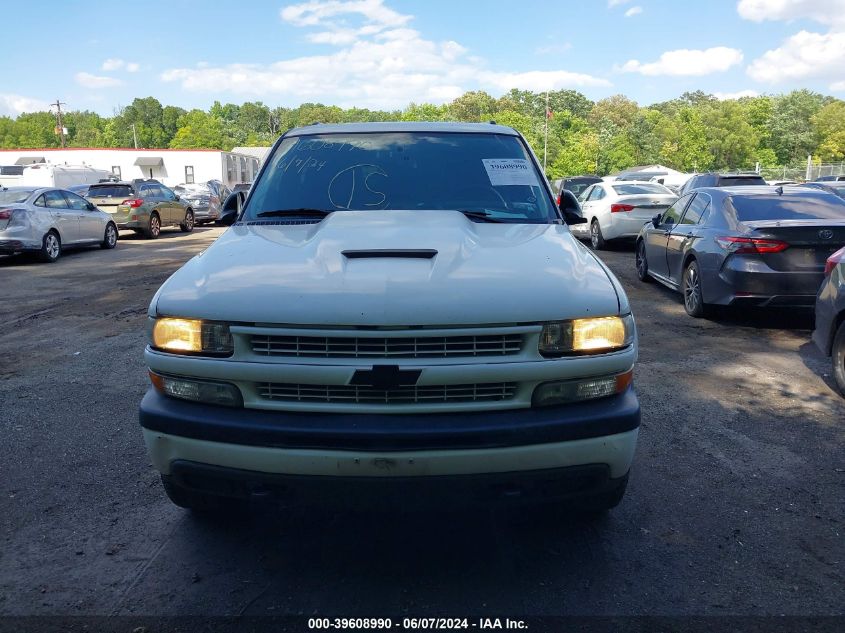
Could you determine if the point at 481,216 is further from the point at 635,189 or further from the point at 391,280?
the point at 635,189

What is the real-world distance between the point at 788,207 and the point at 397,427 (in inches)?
279

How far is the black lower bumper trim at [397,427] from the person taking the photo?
2561 millimetres

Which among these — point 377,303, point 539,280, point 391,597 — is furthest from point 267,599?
point 539,280

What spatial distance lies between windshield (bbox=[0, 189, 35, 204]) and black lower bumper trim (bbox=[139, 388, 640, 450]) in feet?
46.4

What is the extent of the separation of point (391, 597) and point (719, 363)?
4673 millimetres

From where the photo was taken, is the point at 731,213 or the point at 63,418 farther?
the point at 731,213

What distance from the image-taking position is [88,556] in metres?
3.16

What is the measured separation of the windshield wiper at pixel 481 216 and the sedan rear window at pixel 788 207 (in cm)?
500

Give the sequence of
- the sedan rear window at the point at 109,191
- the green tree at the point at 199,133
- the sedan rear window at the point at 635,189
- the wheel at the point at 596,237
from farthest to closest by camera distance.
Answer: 1. the green tree at the point at 199,133
2. the sedan rear window at the point at 109,191
3. the sedan rear window at the point at 635,189
4. the wheel at the point at 596,237

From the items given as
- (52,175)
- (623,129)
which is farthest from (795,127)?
(52,175)

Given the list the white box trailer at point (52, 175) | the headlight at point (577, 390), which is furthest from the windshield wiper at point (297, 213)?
the white box trailer at point (52, 175)

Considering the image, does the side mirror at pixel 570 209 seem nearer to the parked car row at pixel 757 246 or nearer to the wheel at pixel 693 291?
the parked car row at pixel 757 246

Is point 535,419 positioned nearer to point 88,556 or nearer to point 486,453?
point 486,453


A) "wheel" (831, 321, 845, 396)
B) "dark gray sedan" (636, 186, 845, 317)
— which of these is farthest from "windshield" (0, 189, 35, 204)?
"wheel" (831, 321, 845, 396)
